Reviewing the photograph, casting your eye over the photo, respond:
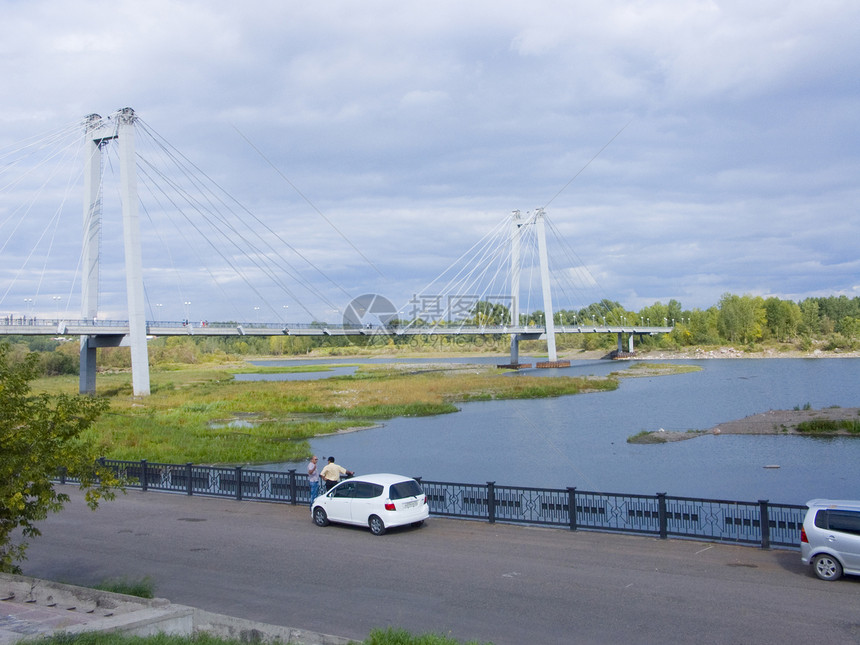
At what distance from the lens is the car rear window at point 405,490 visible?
17.6m

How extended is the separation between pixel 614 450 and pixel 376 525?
25.8m

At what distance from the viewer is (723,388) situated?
8025 centimetres

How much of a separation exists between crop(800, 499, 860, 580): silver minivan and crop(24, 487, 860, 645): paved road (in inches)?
11.5

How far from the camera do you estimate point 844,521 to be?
41.8 ft

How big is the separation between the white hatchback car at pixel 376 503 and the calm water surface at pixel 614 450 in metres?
13.8

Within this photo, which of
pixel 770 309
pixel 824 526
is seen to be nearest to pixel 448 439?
pixel 824 526

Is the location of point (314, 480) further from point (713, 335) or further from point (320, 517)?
→ point (713, 335)

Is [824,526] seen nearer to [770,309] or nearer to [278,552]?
[278,552]

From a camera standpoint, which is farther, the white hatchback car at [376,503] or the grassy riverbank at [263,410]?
the grassy riverbank at [263,410]

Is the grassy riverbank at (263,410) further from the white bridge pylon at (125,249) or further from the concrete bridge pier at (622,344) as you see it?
the concrete bridge pier at (622,344)

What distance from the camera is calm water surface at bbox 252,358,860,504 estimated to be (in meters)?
31.0

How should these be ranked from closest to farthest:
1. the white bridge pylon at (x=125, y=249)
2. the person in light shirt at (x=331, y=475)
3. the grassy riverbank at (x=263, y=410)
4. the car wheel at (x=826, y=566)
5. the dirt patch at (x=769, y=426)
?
the car wheel at (x=826, y=566) → the person in light shirt at (x=331, y=475) → the grassy riverbank at (x=263, y=410) → the dirt patch at (x=769, y=426) → the white bridge pylon at (x=125, y=249)

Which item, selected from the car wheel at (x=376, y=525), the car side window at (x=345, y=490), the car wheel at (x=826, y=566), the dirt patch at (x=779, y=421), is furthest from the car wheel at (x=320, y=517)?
the dirt patch at (x=779, y=421)

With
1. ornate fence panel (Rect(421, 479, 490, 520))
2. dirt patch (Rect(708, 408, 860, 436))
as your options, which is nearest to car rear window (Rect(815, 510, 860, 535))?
ornate fence panel (Rect(421, 479, 490, 520))
